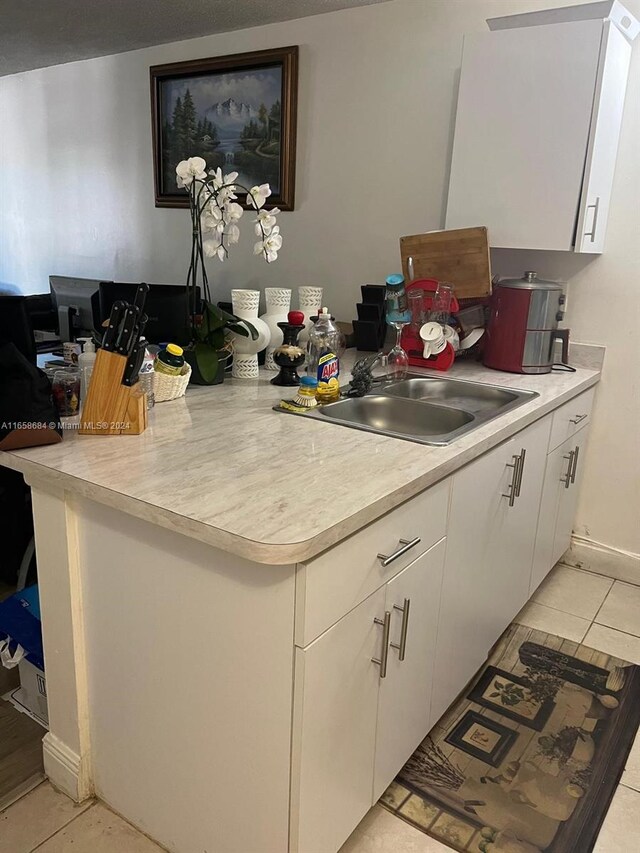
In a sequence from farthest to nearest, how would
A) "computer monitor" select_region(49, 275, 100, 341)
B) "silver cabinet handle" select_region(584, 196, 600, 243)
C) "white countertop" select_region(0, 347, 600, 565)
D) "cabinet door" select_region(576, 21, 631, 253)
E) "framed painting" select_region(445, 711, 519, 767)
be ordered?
"computer monitor" select_region(49, 275, 100, 341), "silver cabinet handle" select_region(584, 196, 600, 243), "cabinet door" select_region(576, 21, 631, 253), "framed painting" select_region(445, 711, 519, 767), "white countertop" select_region(0, 347, 600, 565)

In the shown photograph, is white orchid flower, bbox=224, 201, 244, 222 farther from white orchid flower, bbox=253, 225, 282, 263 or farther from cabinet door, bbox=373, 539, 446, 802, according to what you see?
cabinet door, bbox=373, 539, 446, 802

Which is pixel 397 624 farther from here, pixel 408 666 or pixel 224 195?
pixel 224 195

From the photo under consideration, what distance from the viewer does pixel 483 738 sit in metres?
1.79

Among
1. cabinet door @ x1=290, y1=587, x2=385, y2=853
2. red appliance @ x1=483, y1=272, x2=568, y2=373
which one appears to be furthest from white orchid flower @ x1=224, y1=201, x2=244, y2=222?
cabinet door @ x1=290, y1=587, x2=385, y2=853

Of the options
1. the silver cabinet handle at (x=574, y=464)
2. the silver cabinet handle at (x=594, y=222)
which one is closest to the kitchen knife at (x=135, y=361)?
the silver cabinet handle at (x=594, y=222)

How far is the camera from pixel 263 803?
3.99 feet

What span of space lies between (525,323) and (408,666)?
4.45 feet

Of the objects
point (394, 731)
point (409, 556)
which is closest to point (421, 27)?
point (409, 556)

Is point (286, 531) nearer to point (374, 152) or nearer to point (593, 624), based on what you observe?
point (593, 624)

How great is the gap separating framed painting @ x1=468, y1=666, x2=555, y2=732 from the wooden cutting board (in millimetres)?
1255

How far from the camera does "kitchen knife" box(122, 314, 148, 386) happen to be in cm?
145

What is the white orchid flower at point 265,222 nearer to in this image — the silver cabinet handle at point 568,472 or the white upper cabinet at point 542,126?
the white upper cabinet at point 542,126

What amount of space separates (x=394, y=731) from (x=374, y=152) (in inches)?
88.4

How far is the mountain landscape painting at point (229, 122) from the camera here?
9.96ft
